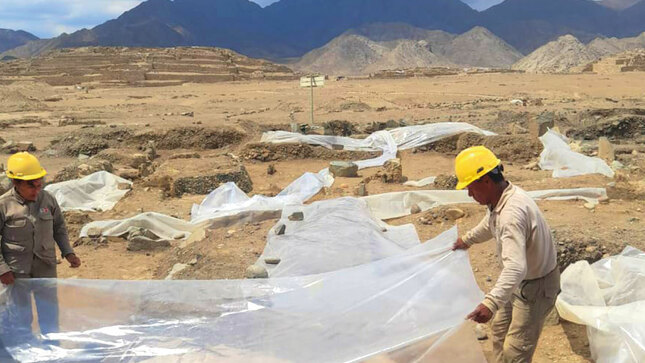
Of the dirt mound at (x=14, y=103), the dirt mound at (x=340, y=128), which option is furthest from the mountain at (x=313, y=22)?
the dirt mound at (x=340, y=128)

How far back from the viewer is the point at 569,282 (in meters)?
3.71

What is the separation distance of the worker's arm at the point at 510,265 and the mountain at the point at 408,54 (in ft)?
243

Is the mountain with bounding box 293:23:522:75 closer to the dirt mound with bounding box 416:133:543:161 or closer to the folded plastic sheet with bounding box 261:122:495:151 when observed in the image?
the folded plastic sheet with bounding box 261:122:495:151

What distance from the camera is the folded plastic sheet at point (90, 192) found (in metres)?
7.52

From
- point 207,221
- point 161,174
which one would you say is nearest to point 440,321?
point 207,221

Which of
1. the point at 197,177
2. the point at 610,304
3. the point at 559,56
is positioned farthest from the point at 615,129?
the point at 559,56

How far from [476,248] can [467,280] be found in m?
2.16

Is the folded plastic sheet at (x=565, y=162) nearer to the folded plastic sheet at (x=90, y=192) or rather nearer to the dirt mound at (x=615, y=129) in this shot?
the dirt mound at (x=615, y=129)

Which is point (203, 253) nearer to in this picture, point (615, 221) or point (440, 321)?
point (440, 321)

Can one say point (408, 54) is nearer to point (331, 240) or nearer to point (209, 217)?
point (209, 217)

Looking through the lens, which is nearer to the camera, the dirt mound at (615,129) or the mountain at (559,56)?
the dirt mound at (615,129)

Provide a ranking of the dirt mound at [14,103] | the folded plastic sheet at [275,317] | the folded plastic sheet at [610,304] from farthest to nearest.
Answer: the dirt mound at [14,103], the folded plastic sheet at [610,304], the folded plastic sheet at [275,317]

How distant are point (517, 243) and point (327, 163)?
356 inches

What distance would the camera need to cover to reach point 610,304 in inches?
139
